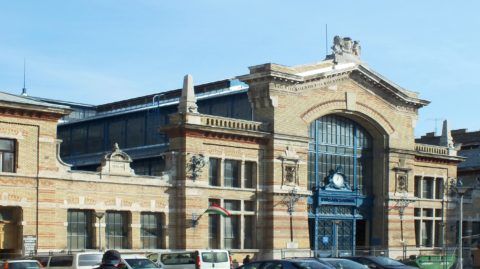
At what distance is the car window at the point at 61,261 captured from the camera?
3591 cm

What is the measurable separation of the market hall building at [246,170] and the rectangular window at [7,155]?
0.07 m

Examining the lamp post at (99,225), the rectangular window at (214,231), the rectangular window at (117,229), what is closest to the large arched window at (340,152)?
the rectangular window at (214,231)

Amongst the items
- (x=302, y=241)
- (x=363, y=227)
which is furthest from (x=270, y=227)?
(x=363, y=227)

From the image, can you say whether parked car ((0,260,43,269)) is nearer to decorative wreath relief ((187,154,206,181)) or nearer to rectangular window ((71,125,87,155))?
decorative wreath relief ((187,154,206,181))

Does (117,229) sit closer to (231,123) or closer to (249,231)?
(249,231)

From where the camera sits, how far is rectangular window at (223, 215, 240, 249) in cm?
5169

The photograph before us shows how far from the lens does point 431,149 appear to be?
213ft

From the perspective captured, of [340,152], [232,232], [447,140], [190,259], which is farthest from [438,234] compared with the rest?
[190,259]

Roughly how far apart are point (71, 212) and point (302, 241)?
15780 mm

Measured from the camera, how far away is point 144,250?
156ft

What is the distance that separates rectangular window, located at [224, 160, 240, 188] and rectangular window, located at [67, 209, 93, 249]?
934 cm

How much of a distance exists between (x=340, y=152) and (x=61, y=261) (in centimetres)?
2706

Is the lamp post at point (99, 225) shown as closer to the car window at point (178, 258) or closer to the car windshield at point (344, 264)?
the car window at point (178, 258)

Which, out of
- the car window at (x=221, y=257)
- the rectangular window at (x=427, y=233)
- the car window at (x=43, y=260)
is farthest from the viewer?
the rectangular window at (x=427, y=233)
